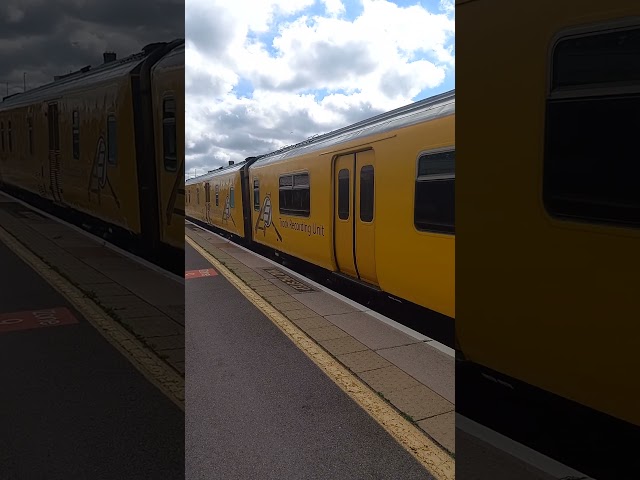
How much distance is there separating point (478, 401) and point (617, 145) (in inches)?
61.9

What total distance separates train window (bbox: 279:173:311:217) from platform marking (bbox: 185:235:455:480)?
3.54 meters

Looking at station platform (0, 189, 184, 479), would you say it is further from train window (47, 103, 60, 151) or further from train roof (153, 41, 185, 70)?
train roof (153, 41, 185, 70)

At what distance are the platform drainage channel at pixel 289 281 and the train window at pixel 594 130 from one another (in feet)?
20.4

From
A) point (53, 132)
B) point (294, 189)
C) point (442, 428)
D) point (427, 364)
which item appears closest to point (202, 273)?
point (294, 189)

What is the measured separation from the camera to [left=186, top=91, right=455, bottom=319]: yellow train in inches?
199

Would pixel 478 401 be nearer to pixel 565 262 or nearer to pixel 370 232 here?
pixel 565 262

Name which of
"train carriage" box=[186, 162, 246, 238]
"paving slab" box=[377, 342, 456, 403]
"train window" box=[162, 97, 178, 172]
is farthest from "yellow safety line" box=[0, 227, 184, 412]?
"train carriage" box=[186, 162, 246, 238]

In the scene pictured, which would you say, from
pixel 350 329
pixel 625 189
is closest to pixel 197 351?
pixel 350 329

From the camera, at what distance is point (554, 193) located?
2350 millimetres

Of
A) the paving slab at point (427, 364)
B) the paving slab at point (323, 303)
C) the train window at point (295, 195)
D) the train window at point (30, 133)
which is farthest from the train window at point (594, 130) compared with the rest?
the train window at point (295, 195)

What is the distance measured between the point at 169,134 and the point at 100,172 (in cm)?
25

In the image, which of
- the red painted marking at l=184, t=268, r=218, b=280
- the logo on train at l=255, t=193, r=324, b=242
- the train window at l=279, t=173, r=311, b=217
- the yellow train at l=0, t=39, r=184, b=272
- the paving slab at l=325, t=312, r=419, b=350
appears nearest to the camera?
the yellow train at l=0, t=39, r=184, b=272

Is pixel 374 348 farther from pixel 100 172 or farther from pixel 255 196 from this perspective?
pixel 255 196

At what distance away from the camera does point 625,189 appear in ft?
6.91
